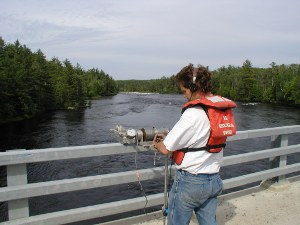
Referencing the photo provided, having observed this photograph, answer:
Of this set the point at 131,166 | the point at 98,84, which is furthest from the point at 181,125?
the point at 98,84

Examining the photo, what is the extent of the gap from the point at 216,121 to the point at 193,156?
36cm

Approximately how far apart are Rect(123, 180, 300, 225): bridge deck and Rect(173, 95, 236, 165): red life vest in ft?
6.14

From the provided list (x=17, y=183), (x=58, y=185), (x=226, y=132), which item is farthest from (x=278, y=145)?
(x=17, y=183)

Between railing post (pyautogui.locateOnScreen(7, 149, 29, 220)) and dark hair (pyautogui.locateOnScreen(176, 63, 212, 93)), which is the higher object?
dark hair (pyautogui.locateOnScreen(176, 63, 212, 93))

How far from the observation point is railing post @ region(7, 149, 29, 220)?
3.42 metres

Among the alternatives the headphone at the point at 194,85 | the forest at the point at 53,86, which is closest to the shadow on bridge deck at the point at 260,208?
the headphone at the point at 194,85

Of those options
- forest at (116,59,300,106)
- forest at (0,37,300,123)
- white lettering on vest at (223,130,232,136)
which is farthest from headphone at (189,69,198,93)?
forest at (116,59,300,106)

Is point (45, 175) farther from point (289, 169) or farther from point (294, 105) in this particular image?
point (294, 105)

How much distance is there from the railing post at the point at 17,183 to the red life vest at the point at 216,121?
1.64 m

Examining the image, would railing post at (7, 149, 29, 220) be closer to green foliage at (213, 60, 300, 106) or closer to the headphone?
the headphone

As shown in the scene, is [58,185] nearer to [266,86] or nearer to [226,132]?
[226,132]

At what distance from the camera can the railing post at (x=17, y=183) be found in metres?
3.42

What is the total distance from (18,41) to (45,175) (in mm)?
79026

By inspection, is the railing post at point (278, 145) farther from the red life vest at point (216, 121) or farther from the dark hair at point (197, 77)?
the dark hair at point (197, 77)
